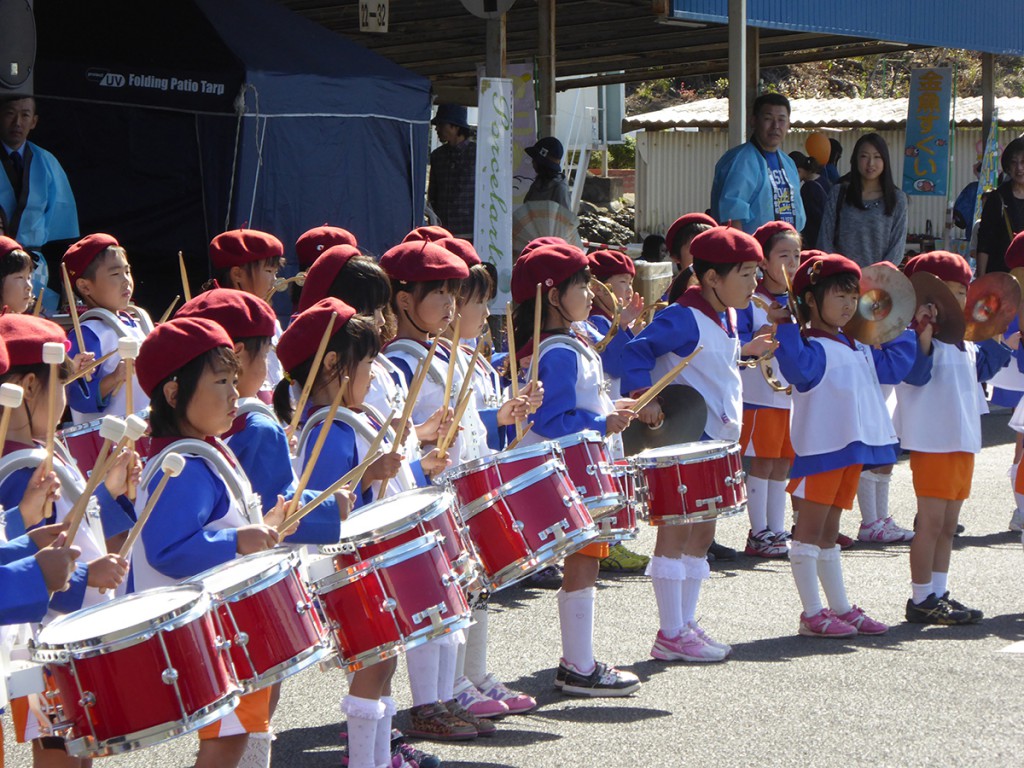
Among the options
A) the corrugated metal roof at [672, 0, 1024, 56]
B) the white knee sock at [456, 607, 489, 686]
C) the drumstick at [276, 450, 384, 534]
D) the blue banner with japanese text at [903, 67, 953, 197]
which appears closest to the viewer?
the drumstick at [276, 450, 384, 534]

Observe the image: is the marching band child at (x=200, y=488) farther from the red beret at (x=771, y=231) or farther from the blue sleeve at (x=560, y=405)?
the red beret at (x=771, y=231)

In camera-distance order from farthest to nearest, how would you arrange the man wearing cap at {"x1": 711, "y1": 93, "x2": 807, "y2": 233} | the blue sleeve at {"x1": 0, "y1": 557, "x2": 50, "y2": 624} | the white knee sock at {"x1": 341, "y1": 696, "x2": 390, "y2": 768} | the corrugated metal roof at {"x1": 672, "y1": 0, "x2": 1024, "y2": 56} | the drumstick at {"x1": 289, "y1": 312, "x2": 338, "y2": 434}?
the corrugated metal roof at {"x1": 672, "y1": 0, "x2": 1024, "y2": 56}
the man wearing cap at {"x1": 711, "y1": 93, "x2": 807, "y2": 233}
the white knee sock at {"x1": 341, "y1": 696, "x2": 390, "y2": 768}
the drumstick at {"x1": 289, "y1": 312, "x2": 338, "y2": 434}
the blue sleeve at {"x1": 0, "y1": 557, "x2": 50, "y2": 624}

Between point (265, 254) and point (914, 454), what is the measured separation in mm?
Answer: 2869

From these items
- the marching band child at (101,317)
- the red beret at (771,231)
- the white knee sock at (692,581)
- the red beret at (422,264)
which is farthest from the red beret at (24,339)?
the red beret at (771,231)

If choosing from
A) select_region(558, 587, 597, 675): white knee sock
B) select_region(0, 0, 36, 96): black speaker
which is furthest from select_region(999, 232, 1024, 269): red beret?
select_region(0, 0, 36, 96): black speaker

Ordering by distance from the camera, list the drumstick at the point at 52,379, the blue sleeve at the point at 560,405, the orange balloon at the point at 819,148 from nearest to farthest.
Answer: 1. the drumstick at the point at 52,379
2. the blue sleeve at the point at 560,405
3. the orange balloon at the point at 819,148

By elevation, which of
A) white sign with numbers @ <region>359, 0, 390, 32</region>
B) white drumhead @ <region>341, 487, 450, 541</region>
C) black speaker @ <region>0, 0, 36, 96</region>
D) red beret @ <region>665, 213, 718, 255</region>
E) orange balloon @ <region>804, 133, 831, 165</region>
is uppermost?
white sign with numbers @ <region>359, 0, 390, 32</region>

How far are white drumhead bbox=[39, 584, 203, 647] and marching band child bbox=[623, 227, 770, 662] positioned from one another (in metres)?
2.79

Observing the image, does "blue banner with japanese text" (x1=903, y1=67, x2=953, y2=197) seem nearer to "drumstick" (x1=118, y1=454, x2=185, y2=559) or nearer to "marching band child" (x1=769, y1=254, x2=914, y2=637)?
"marching band child" (x1=769, y1=254, x2=914, y2=637)

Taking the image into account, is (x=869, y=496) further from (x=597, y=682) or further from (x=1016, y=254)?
(x=597, y=682)

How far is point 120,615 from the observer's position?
3156 mm

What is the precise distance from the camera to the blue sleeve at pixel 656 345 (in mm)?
5879

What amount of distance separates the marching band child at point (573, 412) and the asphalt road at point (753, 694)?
85mm

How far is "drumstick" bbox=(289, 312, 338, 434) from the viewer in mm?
3967
